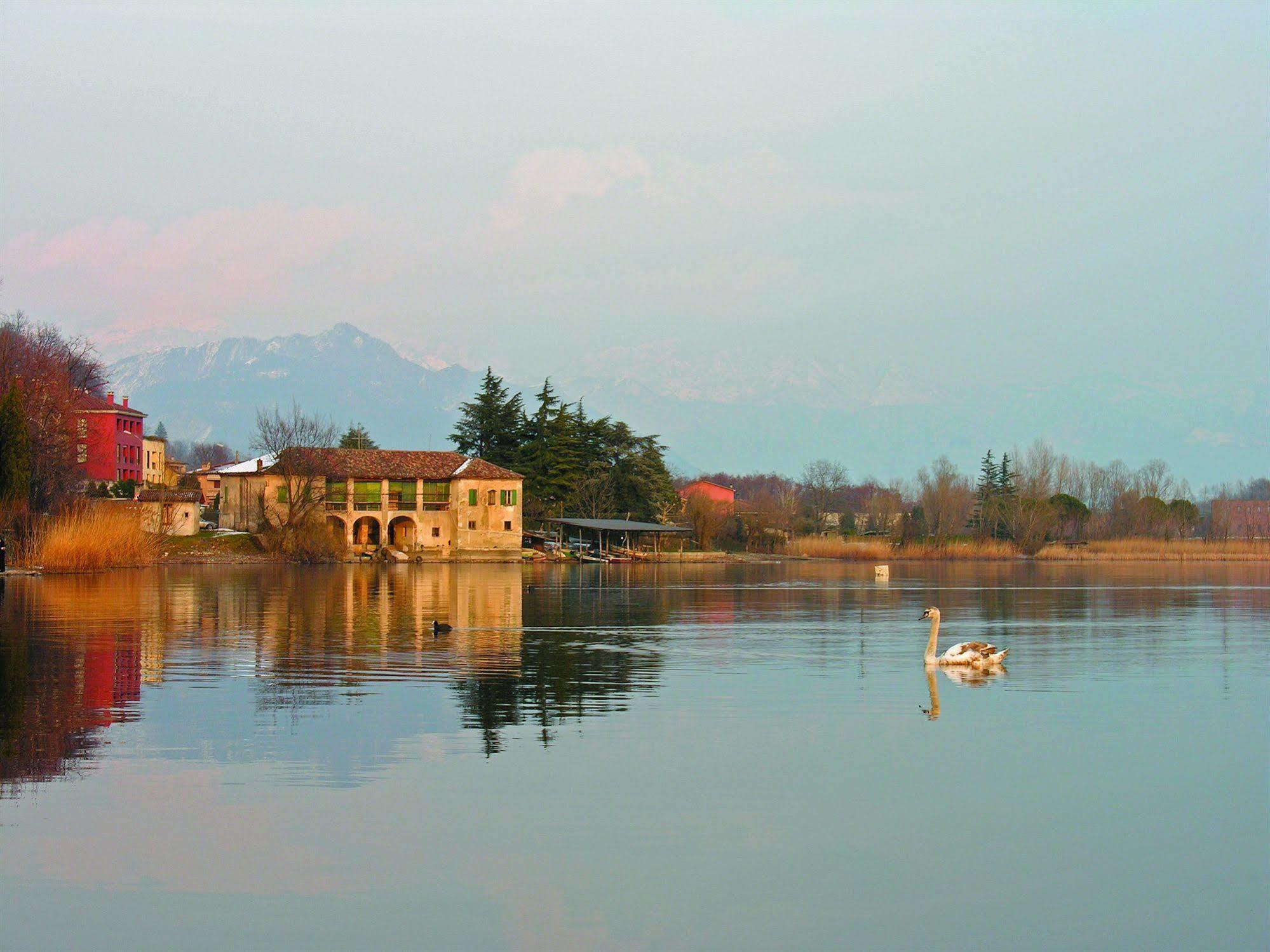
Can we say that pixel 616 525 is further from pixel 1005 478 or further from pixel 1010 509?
pixel 1005 478

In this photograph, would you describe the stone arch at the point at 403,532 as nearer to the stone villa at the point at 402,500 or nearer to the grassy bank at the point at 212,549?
the stone villa at the point at 402,500

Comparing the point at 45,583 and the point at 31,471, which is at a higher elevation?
the point at 31,471

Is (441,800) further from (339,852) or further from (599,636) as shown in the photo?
(599,636)

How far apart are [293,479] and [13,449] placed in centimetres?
2655

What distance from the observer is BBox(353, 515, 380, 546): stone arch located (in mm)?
73438

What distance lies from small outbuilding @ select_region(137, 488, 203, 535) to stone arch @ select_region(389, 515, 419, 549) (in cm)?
1095

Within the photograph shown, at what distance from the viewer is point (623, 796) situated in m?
9.67

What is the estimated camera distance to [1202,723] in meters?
13.4

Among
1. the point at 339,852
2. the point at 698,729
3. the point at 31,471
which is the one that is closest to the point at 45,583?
the point at 31,471

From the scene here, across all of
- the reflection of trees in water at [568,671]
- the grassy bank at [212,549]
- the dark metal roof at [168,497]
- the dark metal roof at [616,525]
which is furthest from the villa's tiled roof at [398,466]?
the reflection of trees in water at [568,671]

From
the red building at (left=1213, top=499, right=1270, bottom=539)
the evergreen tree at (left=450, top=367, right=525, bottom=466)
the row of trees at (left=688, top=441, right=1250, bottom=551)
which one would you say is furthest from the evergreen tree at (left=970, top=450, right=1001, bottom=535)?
the evergreen tree at (left=450, top=367, right=525, bottom=466)

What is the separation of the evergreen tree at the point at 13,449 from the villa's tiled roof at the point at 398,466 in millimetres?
26470

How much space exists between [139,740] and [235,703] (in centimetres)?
231

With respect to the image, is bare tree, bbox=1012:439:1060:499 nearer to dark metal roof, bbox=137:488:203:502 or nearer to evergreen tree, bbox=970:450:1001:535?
evergreen tree, bbox=970:450:1001:535
